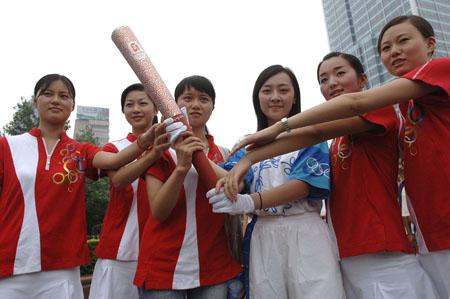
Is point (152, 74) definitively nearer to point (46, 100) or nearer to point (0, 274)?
point (46, 100)

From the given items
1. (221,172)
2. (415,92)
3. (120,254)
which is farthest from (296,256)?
(120,254)

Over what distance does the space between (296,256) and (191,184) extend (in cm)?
91

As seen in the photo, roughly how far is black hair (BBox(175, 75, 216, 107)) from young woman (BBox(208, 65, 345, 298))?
0.79 metres

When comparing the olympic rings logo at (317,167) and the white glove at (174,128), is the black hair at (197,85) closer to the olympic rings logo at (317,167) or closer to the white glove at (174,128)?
the white glove at (174,128)

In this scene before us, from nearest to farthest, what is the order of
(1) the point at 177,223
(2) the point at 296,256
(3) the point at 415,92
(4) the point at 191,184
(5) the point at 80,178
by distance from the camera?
1. (3) the point at 415,92
2. (2) the point at 296,256
3. (1) the point at 177,223
4. (4) the point at 191,184
5. (5) the point at 80,178

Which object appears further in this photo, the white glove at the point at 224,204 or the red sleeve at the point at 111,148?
the red sleeve at the point at 111,148

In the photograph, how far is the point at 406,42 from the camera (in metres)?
2.12

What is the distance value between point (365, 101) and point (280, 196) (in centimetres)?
79

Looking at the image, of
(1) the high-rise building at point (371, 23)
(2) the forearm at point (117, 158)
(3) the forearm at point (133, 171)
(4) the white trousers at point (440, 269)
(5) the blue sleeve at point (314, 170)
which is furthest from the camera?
(1) the high-rise building at point (371, 23)

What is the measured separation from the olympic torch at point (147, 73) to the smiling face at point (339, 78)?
1154 mm

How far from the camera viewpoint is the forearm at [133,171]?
2207 mm

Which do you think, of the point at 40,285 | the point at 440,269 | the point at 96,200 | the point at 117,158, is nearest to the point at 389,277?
the point at 440,269

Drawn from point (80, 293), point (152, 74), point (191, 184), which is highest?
point (152, 74)

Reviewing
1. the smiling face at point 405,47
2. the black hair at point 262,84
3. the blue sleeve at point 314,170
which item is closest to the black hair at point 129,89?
the black hair at point 262,84
